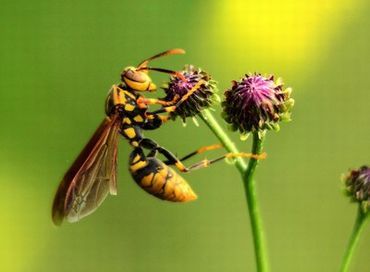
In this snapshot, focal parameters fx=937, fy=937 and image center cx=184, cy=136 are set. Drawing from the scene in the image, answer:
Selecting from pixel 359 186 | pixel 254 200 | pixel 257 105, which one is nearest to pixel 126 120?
pixel 257 105

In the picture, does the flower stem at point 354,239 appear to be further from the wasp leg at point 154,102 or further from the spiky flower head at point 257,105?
the wasp leg at point 154,102

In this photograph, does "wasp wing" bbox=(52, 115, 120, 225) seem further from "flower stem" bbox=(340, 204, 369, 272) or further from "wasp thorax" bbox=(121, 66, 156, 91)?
"flower stem" bbox=(340, 204, 369, 272)

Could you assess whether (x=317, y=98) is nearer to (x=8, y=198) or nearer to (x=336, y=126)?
(x=336, y=126)

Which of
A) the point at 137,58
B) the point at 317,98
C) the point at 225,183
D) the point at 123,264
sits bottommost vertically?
the point at 123,264

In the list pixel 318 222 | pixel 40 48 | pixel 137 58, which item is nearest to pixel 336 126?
pixel 318 222

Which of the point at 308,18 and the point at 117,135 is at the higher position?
the point at 308,18
